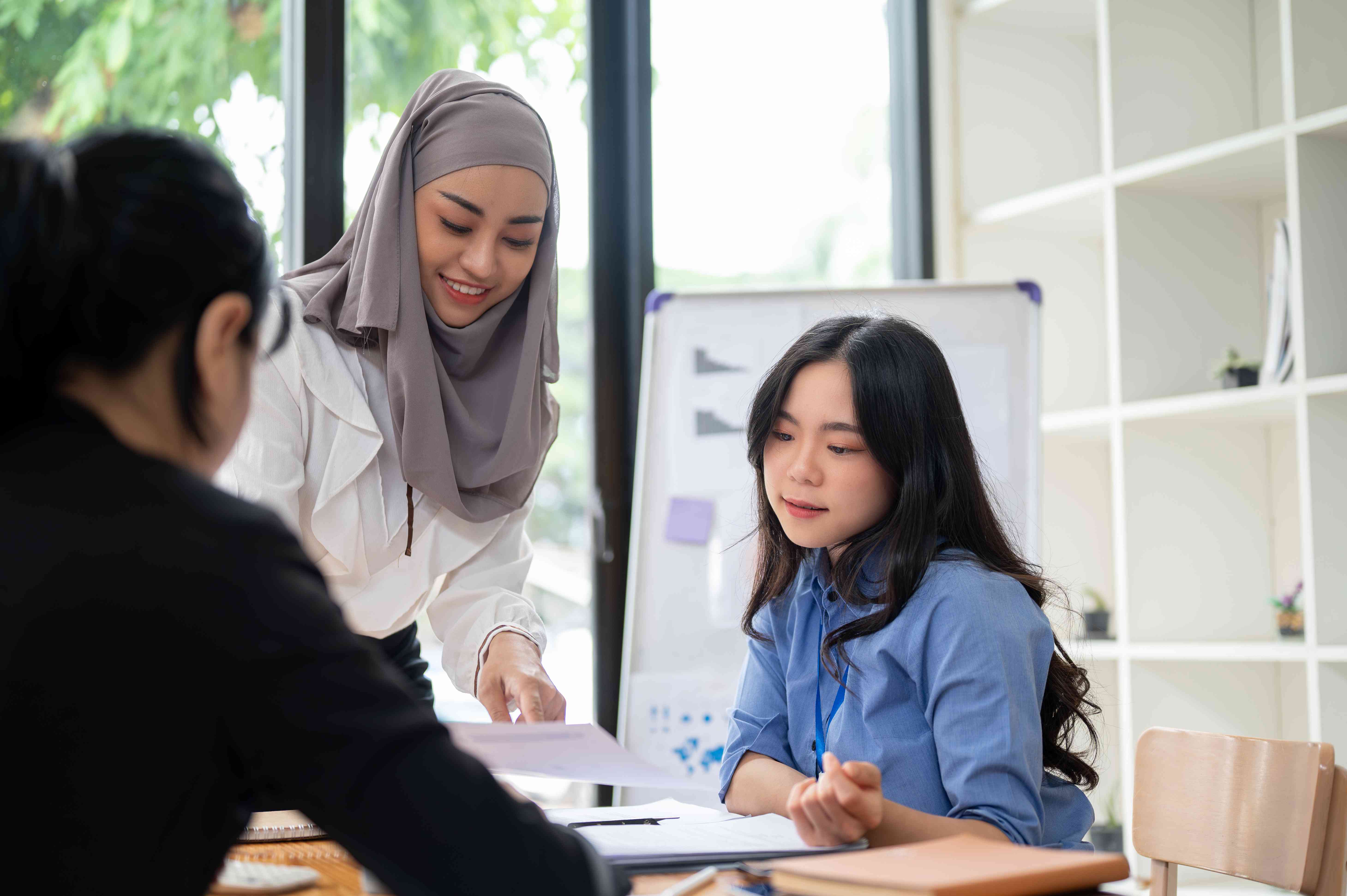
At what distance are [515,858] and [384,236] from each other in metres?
1.19

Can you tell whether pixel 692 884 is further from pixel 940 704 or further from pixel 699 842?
pixel 940 704

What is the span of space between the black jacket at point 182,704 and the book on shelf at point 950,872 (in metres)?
0.22

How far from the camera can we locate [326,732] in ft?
1.80

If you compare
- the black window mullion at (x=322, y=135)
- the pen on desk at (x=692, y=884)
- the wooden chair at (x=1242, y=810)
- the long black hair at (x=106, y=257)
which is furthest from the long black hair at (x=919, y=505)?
the black window mullion at (x=322, y=135)

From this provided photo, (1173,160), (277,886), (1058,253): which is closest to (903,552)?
(277,886)

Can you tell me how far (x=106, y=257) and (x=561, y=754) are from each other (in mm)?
605

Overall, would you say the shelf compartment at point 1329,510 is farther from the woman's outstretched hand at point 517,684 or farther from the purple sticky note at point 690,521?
the woman's outstretched hand at point 517,684

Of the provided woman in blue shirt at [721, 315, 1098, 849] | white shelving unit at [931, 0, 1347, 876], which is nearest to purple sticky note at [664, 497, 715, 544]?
white shelving unit at [931, 0, 1347, 876]

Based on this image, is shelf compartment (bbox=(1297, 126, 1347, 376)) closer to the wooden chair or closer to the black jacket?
the wooden chair

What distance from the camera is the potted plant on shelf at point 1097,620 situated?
2.74m

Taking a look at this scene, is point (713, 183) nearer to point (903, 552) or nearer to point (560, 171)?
point (560, 171)

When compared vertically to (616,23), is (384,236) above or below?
below

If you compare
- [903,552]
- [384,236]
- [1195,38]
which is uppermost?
[1195,38]

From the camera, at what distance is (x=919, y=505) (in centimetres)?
128
